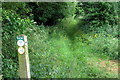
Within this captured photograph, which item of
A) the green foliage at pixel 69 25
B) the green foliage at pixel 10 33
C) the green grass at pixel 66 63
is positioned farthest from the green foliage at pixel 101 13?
the green foliage at pixel 10 33

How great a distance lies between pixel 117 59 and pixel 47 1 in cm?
534

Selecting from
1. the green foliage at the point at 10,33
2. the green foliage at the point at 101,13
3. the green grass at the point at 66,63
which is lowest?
the green grass at the point at 66,63

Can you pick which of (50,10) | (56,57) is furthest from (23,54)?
(50,10)

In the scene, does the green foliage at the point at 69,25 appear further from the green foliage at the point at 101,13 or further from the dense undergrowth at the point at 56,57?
the dense undergrowth at the point at 56,57

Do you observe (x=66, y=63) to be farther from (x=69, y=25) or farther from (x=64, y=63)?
(x=69, y=25)

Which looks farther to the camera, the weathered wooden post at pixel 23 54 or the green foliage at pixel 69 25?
the green foliage at pixel 69 25

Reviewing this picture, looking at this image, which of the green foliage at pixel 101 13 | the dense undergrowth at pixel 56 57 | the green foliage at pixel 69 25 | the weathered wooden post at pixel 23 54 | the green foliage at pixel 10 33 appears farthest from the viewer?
the green foliage at pixel 69 25

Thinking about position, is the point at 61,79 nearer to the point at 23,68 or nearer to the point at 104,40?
the point at 23,68

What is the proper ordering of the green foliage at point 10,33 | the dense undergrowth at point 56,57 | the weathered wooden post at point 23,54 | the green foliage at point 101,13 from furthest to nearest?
the green foliage at point 101,13, the green foliage at point 10,33, the dense undergrowth at point 56,57, the weathered wooden post at point 23,54

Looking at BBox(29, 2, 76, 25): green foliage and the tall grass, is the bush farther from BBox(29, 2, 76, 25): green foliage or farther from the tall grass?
BBox(29, 2, 76, 25): green foliage

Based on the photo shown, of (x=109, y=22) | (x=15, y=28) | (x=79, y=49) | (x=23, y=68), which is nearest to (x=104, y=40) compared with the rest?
(x=79, y=49)

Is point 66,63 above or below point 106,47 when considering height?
below

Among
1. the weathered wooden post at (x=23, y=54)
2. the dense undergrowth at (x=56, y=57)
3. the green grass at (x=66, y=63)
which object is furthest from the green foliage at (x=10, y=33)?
the weathered wooden post at (x=23, y=54)

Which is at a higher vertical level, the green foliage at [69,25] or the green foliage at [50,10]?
the green foliage at [50,10]
